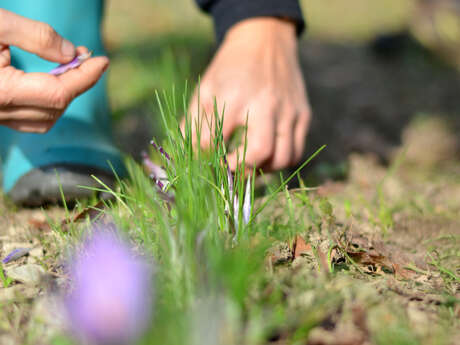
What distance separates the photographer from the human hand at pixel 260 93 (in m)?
1.30

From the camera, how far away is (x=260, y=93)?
1.36 meters

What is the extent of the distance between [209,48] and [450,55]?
1729 mm

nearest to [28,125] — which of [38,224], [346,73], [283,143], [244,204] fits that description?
[38,224]

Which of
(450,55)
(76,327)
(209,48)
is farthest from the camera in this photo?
(450,55)

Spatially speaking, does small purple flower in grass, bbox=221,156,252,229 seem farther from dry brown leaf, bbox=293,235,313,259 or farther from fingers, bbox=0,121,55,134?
fingers, bbox=0,121,55,134

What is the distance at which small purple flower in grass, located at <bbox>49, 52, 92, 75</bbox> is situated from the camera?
112 centimetres

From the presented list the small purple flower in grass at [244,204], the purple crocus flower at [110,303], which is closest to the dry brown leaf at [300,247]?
the small purple flower in grass at [244,204]

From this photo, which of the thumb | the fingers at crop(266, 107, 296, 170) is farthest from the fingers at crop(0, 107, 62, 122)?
the fingers at crop(266, 107, 296, 170)

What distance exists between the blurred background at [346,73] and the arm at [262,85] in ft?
1.28

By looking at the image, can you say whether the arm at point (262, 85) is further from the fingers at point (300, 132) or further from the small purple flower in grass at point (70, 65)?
the small purple flower in grass at point (70, 65)

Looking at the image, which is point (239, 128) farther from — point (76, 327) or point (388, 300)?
point (76, 327)

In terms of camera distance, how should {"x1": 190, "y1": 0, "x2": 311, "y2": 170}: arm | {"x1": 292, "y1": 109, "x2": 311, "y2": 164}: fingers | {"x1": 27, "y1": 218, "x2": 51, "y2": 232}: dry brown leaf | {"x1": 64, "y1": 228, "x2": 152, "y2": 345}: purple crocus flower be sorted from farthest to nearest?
{"x1": 292, "y1": 109, "x2": 311, "y2": 164}: fingers, {"x1": 190, "y1": 0, "x2": 311, "y2": 170}: arm, {"x1": 27, "y1": 218, "x2": 51, "y2": 232}: dry brown leaf, {"x1": 64, "y1": 228, "x2": 152, "y2": 345}: purple crocus flower

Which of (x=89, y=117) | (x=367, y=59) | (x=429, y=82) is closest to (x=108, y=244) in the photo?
(x=89, y=117)

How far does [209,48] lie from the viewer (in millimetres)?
2740
